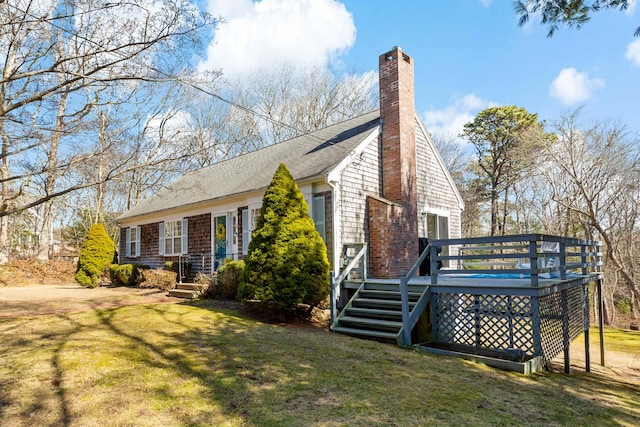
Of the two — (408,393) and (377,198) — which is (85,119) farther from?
(408,393)

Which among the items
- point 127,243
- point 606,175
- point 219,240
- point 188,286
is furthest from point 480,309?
point 127,243

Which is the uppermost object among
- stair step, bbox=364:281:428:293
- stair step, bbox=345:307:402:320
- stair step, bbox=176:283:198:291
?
stair step, bbox=364:281:428:293

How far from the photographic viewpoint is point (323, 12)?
1391 cm

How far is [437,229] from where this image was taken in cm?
1328

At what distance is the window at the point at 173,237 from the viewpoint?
594 inches

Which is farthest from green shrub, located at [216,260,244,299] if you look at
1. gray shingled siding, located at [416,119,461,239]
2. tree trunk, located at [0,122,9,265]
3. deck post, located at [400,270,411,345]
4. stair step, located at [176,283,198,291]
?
gray shingled siding, located at [416,119,461,239]

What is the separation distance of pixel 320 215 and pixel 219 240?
473 cm

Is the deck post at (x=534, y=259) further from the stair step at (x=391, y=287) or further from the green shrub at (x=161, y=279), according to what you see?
the green shrub at (x=161, y=279)

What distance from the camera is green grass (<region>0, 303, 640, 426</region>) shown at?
3775 millimetres

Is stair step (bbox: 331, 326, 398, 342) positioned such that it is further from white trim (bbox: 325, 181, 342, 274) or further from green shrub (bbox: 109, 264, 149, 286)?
green shrub (bbox: 109, 264, 149, 286)

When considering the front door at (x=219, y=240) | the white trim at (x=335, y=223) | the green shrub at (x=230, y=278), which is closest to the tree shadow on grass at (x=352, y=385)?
the white trim at (x=335, y=223)

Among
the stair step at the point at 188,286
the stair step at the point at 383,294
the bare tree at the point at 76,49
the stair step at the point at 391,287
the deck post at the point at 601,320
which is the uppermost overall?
the bare tree at the point at 76,49

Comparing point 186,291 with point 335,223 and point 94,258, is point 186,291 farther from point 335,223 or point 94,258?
point 94,258

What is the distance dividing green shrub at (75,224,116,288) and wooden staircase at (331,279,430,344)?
39.5 feet
